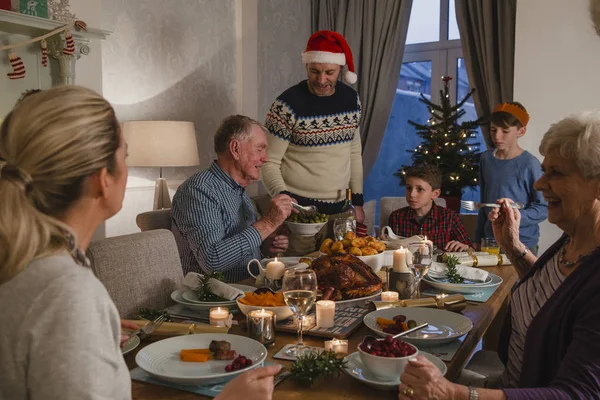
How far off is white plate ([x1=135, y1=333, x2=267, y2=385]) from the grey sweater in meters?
0.33

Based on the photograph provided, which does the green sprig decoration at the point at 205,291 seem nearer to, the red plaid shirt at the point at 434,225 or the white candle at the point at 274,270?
the white candle at the point at 274,270

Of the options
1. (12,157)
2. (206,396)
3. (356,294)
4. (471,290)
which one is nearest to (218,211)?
(356,294)

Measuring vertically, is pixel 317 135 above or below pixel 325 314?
above

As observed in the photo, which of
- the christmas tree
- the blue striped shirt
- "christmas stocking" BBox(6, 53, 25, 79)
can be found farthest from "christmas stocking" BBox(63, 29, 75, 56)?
the christmas tree

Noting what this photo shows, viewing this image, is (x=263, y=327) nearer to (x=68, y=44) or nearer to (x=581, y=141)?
(x=581, y=141)

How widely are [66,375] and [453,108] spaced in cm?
424

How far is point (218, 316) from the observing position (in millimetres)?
1591

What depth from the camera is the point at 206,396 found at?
3.84 feet

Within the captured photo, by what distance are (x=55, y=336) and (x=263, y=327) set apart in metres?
0.70

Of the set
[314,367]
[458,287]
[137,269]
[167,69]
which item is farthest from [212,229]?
[167,69]

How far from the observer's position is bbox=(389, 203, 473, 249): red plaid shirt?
3.35 m

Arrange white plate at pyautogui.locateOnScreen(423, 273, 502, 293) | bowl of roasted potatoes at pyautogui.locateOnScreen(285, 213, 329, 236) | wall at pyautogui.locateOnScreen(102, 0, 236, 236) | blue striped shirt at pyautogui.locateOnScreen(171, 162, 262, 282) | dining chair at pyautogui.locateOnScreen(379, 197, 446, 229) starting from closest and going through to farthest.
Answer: white plate at pyautogui.locateOnScreen(423, 273, 502, 293) → blue striped shirt at pyautogui.locateOnScreen(171, 162, 262, 282) → bowl of roasted potatoes at pyautogui.locateOnScreen(285, 213, 329, 236) → dining chair at pyautogui.locateOnScreen(379, 197, 446, 229) → wall at pyautogui.locateOnScreen(102, 0, 236, 236)

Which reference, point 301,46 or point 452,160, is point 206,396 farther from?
point 301,46

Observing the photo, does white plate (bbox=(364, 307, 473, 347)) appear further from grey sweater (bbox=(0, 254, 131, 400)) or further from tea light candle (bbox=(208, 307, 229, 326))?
grey sweater (bbox=(0, 254, 131, 400))
